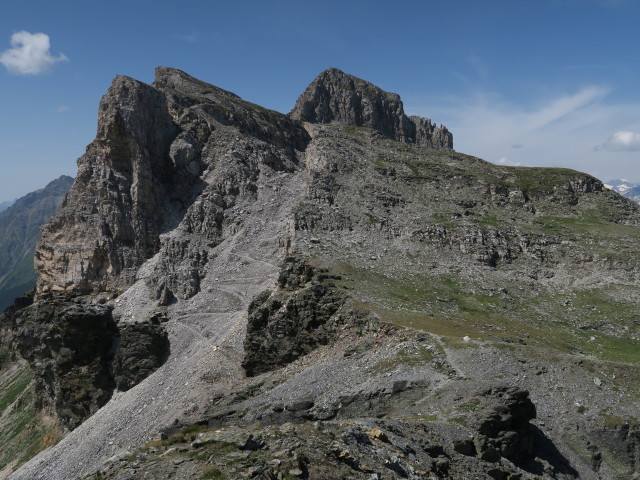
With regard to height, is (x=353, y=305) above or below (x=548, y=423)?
above

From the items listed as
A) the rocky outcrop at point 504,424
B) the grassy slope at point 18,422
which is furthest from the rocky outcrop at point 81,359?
the rocky outcrop at point 504,424

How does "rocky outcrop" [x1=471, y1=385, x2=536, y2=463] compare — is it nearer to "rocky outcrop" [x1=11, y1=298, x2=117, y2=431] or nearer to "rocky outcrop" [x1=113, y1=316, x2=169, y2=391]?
"rocky outcrop" [x1=113, y1=316, x2=169, y2=391]

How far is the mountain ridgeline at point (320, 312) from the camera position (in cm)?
3155

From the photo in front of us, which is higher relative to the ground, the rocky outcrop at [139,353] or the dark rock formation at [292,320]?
the dark rock formation at [292,320]

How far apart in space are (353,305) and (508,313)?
23.1 meters

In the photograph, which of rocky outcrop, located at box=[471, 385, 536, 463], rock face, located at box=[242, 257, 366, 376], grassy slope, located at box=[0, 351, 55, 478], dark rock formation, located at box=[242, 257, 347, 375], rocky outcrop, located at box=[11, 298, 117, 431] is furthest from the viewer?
grassy slope, located at box=[0, 351, 55, 478]

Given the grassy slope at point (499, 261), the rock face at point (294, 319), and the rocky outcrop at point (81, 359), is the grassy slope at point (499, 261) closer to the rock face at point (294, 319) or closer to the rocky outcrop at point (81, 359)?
the rock face at point (294, 319)

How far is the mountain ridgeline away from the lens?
104 ft

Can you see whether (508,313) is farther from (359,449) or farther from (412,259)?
(359,449)

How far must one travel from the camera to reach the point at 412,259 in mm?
77000

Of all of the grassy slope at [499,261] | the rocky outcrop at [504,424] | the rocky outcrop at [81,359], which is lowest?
the rocky outcrop at [81,359]

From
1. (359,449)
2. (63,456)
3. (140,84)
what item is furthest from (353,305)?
(140,84)

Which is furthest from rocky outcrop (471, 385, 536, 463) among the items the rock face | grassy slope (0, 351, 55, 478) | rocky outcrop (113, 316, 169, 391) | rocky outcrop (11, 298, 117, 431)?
grassy slope (0, 351, 55, 478)

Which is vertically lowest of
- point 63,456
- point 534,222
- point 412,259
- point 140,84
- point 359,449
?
point 63,456
